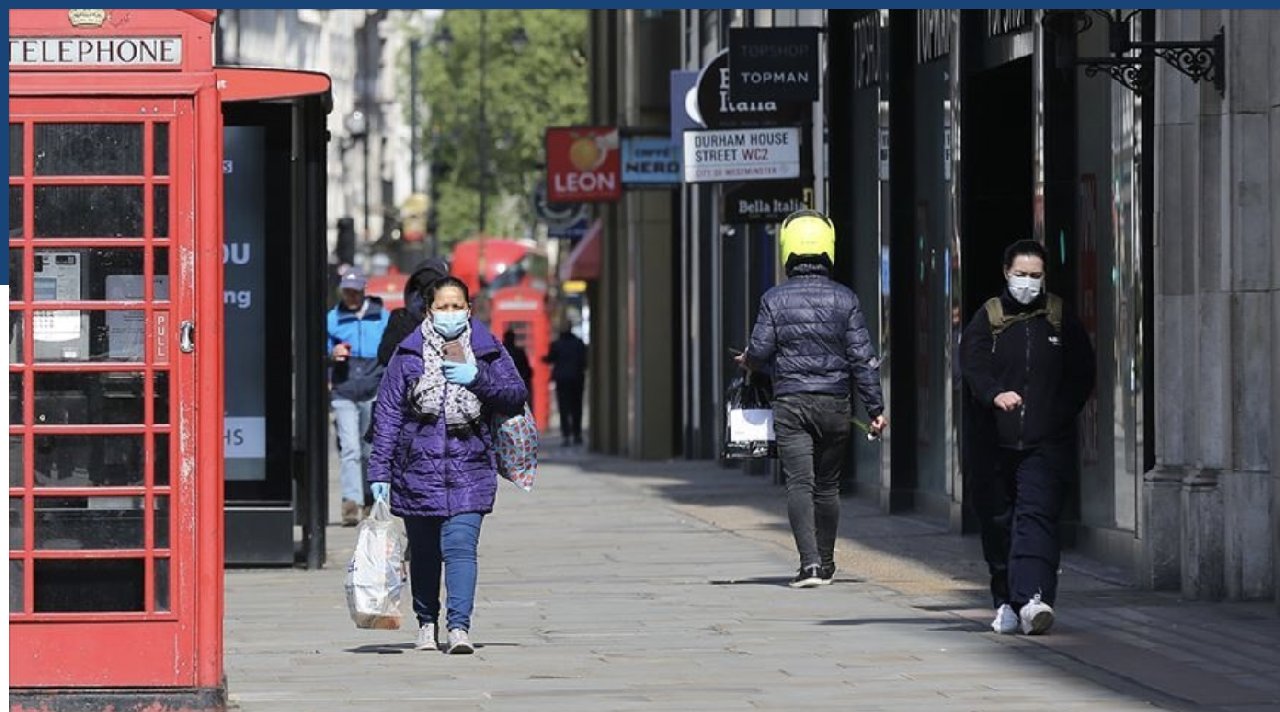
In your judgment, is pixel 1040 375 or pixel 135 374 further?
pixel 1040 375

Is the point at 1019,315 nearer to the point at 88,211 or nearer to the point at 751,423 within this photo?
the point at 751,423

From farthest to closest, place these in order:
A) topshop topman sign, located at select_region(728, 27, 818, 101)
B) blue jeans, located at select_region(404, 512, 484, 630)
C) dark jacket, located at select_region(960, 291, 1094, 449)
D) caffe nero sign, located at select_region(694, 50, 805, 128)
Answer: caffe nero sign, located at select_region(694, 50, 805, 128) < topshop topman sign, located at select_region(728, 27, 818, 101) < dark jacket, located at select_region(960, 291, 1094, 449) < blue jeans, located at select_region(404, 512, 484, 630)

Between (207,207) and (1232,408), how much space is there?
580cm

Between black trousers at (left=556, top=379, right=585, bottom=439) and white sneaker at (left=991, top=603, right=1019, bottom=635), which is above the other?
black trousers at (left=556, top=379, right=585, bottom=439)

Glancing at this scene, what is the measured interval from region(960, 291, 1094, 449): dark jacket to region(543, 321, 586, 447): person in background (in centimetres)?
2982

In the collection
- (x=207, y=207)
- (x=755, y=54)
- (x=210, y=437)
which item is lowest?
(x=210, y=437)

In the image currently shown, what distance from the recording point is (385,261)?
2763 inches

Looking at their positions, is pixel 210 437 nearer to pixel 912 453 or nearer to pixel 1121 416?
pixel 1121 416

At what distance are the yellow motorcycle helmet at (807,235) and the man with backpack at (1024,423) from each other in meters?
2.30

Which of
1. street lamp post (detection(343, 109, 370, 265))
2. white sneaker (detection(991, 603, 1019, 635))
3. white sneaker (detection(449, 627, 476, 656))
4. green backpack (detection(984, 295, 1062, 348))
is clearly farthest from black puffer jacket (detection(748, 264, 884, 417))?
street lamp post (detection(343, 109, 370, 265))

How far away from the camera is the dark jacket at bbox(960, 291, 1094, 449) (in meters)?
12.5

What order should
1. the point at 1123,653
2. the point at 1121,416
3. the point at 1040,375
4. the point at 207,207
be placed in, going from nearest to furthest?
the point at 207,207, the point at 1123,653, the point at 1040,375, the point at 1121,416

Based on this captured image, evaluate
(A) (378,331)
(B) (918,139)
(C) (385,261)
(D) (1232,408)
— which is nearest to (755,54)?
(B) (918,139)

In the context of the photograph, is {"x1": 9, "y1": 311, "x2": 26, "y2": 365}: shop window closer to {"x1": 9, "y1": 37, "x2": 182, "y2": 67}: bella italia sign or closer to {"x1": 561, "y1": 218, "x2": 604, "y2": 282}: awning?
{"x1": 9, "y1": 37, "x2": 182, "y2": 67}: bella italia sign
